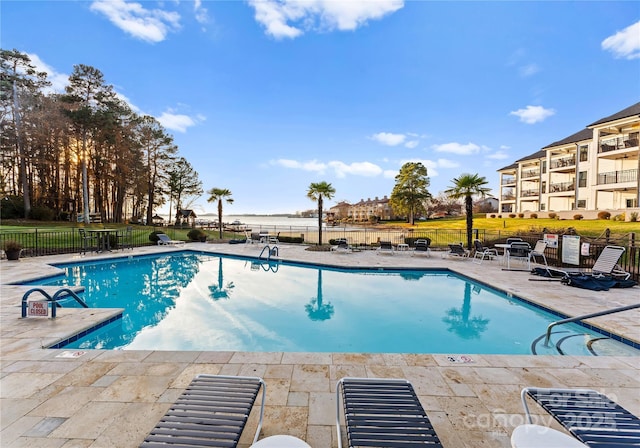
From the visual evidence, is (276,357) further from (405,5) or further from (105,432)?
(405,5)

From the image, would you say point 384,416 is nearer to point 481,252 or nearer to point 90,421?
point 90,421

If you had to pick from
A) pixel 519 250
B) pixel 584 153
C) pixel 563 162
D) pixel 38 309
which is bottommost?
pixel 38 309

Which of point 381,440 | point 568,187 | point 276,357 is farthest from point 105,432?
point 568,187

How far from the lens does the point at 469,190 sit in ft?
42.2

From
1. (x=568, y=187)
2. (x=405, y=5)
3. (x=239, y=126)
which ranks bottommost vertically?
(x=568, y=187)

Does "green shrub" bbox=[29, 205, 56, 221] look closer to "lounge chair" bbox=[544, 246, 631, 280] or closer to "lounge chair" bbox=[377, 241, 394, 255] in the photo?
"lounge chair" bbox=[377, 241, 394, 255]

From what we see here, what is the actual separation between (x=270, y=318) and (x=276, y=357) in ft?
8.42

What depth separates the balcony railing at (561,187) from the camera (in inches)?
987

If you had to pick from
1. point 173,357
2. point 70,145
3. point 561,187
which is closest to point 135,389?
point 173,357

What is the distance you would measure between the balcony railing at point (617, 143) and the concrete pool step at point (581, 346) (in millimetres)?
24405

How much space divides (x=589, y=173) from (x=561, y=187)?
333cm

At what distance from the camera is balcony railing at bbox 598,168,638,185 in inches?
754

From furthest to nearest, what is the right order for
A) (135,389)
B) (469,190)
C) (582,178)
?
(582,178) < (469,190) < (135,389)

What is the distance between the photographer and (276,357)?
3.45m
